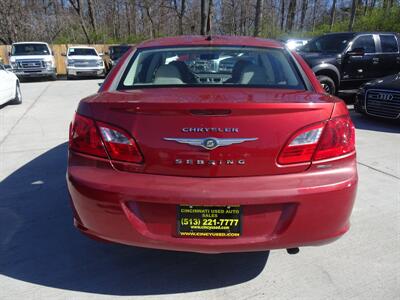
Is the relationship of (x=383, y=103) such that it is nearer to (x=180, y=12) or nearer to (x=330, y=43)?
(x=330, y=43)

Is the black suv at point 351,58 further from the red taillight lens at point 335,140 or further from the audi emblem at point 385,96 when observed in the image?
the red taillight lens at point 335,140

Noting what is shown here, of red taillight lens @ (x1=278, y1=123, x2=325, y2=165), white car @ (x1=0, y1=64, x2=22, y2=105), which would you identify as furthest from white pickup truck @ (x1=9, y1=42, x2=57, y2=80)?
red taillight lens @ (x1=278, y1=123, x2=325, y2=165)

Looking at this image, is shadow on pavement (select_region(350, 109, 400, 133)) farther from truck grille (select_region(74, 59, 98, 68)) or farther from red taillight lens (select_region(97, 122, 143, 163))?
truck grille (select_region(74, 59, 98, 68))

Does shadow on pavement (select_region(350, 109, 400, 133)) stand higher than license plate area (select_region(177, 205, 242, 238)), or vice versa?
license plate area (select_region(177, 205, 242, 238))

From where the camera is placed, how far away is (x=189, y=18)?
40.9 meters

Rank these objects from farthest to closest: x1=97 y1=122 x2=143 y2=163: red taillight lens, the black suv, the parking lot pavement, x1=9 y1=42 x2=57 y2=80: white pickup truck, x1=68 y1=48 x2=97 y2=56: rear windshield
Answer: x1=68 y1=48 x2=97 y2=56: rear windshield → x1=9 y1=42 x2=57 y2=80: white pickup truck → the black suv → the parking lot pavement → x1=97 y1=122 x2=143 y2=163: red taillight lens

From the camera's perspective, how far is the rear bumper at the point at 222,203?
2.14 meters

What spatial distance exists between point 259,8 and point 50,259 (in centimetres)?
2374

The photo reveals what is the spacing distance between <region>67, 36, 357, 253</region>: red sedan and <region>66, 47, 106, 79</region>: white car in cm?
1742

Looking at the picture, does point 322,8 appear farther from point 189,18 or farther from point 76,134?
point 76,134

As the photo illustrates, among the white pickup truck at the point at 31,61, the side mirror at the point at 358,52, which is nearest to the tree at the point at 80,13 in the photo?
the white pickup truck at the point at 31,61

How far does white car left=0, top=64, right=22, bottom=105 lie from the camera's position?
8.89 m

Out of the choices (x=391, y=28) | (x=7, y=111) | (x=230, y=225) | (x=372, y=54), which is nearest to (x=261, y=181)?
(x=230, y=225)

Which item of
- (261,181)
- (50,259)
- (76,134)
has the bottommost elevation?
(50,259)
